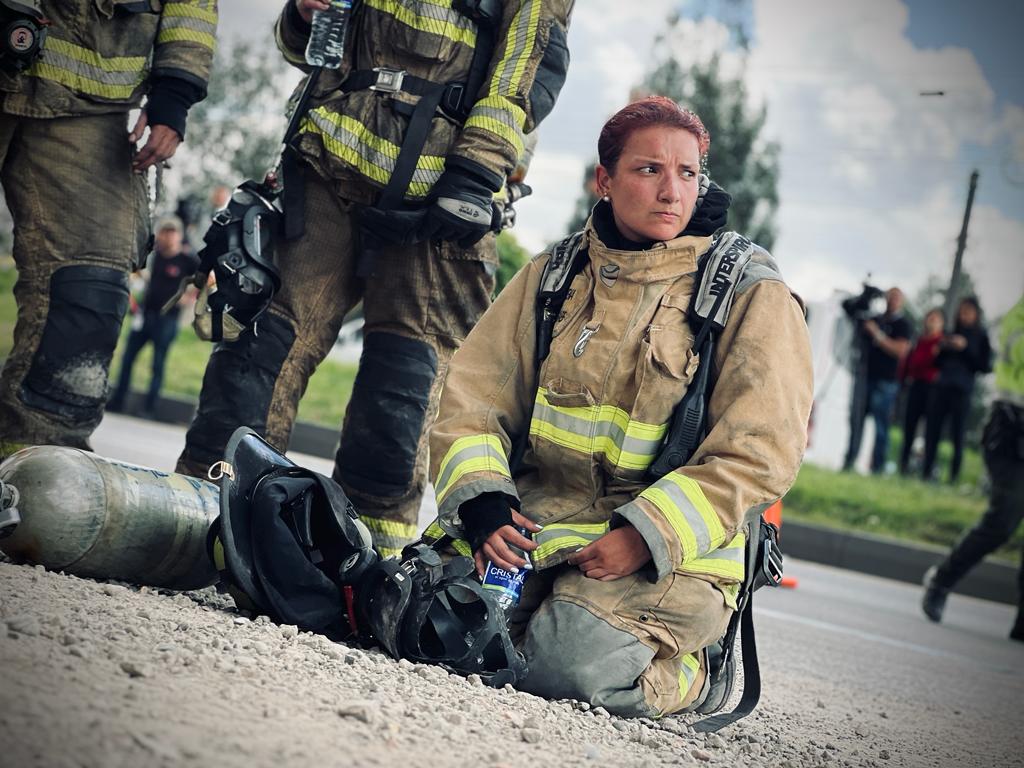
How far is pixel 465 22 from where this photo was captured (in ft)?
12.2

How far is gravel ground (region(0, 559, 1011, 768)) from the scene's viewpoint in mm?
1831

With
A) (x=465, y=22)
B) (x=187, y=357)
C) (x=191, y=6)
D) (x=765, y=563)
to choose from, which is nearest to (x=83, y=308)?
(x=191, y=6)

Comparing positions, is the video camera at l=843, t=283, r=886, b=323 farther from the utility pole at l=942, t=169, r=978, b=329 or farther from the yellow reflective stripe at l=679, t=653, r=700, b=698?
the yellow reflective stripe at l=679, t=653, r=700, b=698

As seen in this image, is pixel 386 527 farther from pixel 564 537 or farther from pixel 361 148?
pixel 361 148

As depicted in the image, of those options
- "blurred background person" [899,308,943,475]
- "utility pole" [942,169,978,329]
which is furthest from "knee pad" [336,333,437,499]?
"utility pole" [942,169,978,329]

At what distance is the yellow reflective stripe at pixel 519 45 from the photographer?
3.67 meters

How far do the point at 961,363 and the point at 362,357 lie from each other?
9789mm

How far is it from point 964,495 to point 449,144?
10.8 m

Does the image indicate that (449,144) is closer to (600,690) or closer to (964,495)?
(600,690)

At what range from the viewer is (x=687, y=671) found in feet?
10.2

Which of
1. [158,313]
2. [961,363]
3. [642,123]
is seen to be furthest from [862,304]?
[642,123]

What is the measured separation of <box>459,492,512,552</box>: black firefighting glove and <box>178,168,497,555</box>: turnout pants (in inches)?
26.1

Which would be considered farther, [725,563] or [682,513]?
[725,563]

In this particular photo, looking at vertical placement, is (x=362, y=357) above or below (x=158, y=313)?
below
